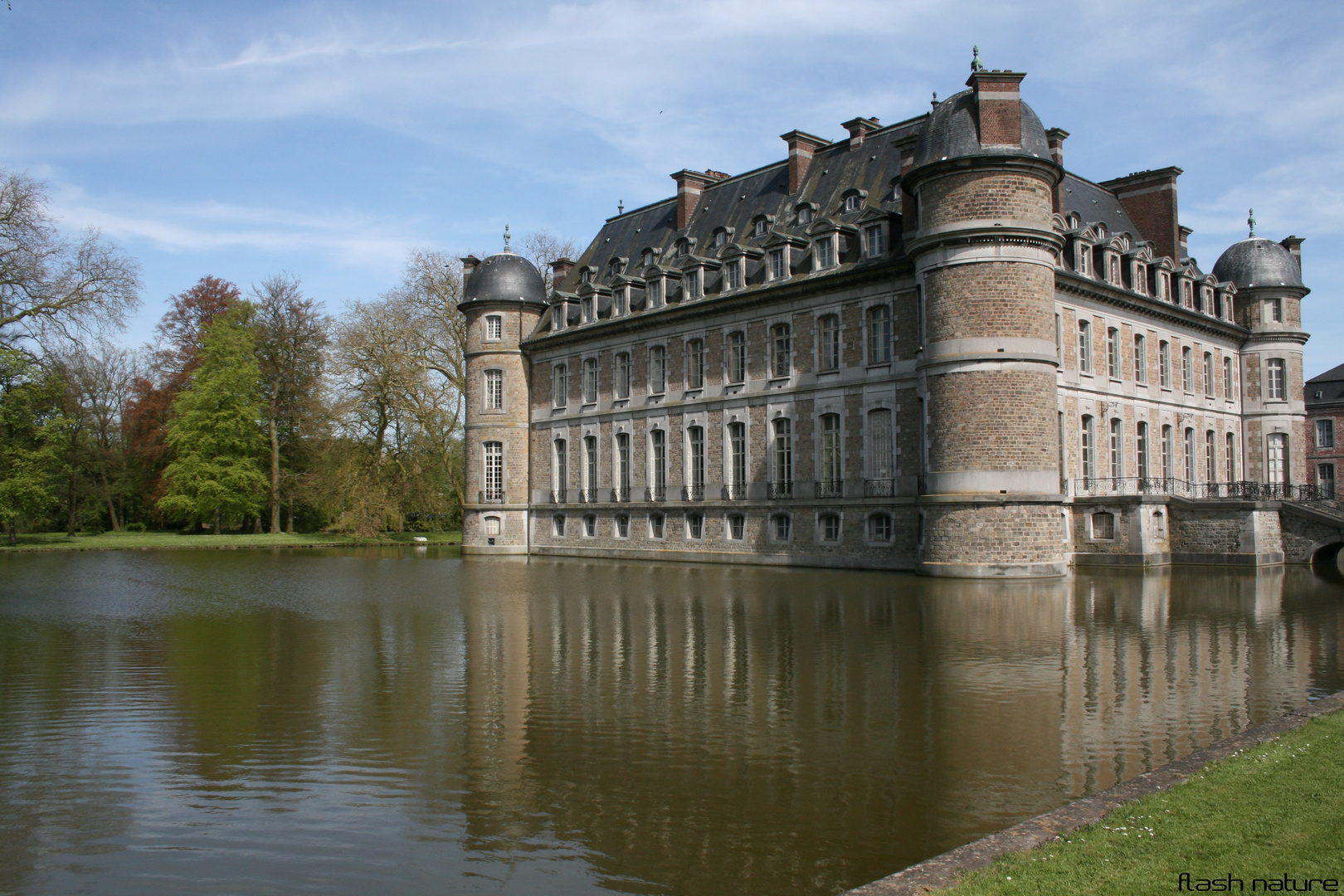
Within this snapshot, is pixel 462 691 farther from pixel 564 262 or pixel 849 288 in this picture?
pixel 564 262

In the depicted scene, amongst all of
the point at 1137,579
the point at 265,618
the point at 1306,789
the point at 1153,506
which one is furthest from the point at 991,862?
the point at 1153,506

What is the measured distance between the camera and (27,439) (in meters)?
44.8

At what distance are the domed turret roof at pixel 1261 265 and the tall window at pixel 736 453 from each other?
19539 mm

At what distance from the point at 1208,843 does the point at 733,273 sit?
97.3 feet

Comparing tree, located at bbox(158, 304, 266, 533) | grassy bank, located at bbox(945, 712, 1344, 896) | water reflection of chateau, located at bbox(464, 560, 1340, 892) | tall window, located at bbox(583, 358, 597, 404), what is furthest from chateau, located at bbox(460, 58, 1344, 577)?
grassy bank, located at bbox(945, 712, 1344, 896)

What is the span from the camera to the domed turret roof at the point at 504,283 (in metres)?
42.4

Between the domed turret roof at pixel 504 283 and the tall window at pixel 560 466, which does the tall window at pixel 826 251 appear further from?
the domed turret roof at pixel 504 283

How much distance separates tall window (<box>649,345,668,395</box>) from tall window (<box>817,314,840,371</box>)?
7124mm

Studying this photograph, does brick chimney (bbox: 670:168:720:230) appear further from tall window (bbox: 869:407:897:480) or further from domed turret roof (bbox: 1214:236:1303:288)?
domed turret roof (bbox: 1214:236:1303:288)

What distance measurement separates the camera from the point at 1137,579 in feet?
79.9

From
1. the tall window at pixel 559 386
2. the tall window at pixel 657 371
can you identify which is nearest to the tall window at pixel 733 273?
the tall window at pixel 657 371

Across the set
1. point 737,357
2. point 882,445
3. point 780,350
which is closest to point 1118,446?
point 882,445

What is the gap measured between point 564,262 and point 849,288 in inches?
708

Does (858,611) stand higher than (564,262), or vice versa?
(564,262)
